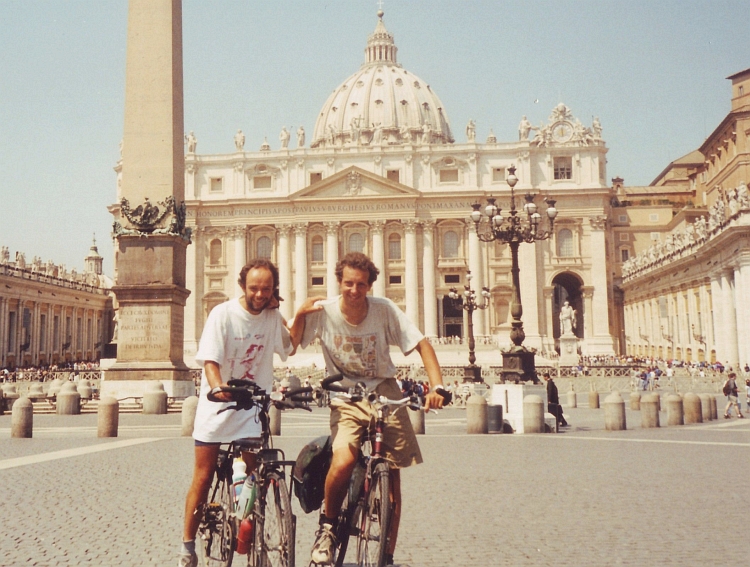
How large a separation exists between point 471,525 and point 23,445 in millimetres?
8493

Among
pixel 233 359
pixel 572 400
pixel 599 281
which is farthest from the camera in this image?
pixel 599 281

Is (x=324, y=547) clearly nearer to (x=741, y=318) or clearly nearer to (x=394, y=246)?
(x=741, y=318)

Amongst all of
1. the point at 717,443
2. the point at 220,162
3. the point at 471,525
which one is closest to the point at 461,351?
the point at 220,162

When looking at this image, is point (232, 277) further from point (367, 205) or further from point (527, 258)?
point (527, 258)

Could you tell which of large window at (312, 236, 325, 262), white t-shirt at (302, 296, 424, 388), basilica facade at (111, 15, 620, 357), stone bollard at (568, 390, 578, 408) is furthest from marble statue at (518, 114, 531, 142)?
white t-shirt at (302, 296, 424, 388)

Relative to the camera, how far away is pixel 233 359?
184 inches

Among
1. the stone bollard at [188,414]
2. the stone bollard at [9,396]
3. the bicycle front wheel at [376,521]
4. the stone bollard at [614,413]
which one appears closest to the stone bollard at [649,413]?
the stone bollard at [614,413]

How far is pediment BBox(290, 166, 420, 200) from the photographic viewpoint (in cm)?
6794

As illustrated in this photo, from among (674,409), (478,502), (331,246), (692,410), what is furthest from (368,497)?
(331,246)

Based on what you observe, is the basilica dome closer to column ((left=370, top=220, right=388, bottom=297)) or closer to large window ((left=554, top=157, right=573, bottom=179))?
large window ((left=554, top=157, right=573, bottom=179))

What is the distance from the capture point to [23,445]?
1234 cm

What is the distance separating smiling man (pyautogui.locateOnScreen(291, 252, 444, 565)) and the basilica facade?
61879mm

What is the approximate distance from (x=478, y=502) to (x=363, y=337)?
3189 mm

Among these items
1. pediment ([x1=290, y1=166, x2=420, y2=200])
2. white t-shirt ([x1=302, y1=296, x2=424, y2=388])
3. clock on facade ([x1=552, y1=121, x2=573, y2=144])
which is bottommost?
white t-shirt ([x1=302, y1=296, x2=424, y2=388])
